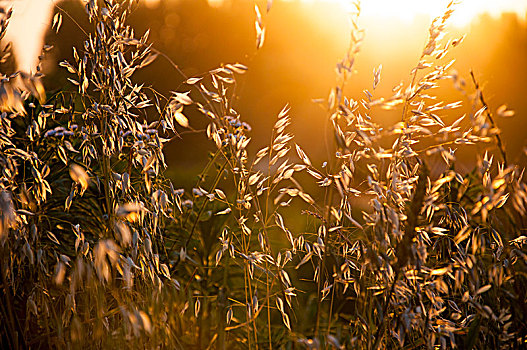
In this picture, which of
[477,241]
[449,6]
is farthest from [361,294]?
[449,6]

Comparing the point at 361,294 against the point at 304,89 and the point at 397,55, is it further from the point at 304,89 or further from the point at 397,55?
the point at 304,89

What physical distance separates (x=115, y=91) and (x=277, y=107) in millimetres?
12525

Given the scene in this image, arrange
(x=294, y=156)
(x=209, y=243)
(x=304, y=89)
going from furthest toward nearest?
(x=304, y=89)
(x=294, y=156)
(x=209, y=243)

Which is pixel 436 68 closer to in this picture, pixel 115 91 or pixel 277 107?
pixel 115 91

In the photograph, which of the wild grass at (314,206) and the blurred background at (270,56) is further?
the blurred background at (270,56)

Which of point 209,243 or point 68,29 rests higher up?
point 68,29

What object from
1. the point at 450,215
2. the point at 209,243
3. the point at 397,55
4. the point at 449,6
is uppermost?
the point at 397,55

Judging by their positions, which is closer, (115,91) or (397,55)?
(115,91)

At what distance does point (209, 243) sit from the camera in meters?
2.55

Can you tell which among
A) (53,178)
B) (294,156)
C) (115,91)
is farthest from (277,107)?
(115,91)

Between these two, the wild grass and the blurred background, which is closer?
the wild grass

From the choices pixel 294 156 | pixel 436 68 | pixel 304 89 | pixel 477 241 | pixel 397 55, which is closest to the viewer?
pixel 477 241

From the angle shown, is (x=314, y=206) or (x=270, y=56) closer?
(x=314, y=206)

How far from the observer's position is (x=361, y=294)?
4.33ft
